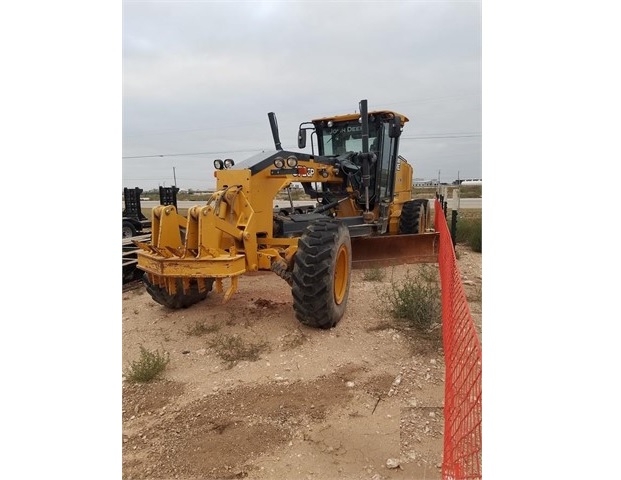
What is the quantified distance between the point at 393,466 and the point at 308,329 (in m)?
1.75

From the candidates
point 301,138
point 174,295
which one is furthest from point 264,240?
point 301,138

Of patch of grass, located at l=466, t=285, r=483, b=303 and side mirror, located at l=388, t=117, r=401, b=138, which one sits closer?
patch of grass, located at l=466, t=285, r=483, b=303

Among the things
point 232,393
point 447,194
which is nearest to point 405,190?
point 447,194

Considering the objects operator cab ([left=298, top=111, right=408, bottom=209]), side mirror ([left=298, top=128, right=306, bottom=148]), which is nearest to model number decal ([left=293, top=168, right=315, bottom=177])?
operator cab ([left=298, top=111, right=408, bottom=209])

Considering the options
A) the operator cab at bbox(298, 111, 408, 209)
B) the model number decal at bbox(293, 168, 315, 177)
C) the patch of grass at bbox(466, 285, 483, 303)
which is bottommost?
the patch of grass at bbox(466, 285, 483, 303)

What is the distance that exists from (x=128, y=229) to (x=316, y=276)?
6138 millimetres

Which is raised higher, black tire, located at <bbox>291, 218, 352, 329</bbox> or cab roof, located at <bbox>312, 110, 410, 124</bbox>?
cab roof, located at <bbox>312, 110, 410, 124</bbox>

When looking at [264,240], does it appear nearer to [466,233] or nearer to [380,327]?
[380,327]

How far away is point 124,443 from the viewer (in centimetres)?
230

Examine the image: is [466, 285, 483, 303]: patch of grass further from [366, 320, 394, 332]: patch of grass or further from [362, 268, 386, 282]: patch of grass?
[366, 320, 394, 332]: patch of grass

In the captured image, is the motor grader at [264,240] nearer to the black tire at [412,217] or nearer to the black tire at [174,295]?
the black tire at [174,295]

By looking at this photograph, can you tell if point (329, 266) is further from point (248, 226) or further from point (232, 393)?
point (232, 393)

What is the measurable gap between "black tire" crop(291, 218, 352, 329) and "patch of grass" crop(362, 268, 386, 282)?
180 cm

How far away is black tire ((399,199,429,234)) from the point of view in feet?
23.5
